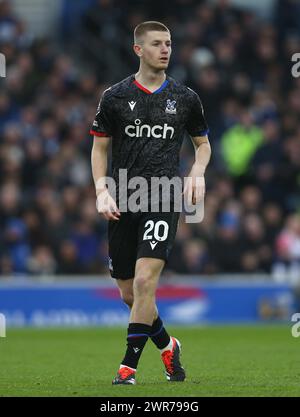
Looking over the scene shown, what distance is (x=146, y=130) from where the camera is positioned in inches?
330

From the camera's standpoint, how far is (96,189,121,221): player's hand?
8.11 meters

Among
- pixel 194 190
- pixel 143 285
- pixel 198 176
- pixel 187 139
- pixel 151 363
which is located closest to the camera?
pixel 143 285

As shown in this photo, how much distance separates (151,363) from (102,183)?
272 centimetres

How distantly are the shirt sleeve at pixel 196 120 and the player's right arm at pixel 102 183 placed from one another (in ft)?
2.12

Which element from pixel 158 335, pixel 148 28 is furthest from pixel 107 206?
pixel 148 28

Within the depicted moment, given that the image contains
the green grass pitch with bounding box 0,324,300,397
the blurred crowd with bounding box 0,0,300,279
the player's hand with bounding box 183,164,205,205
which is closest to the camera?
the green grass pitch with bounding box 0,324,300,397

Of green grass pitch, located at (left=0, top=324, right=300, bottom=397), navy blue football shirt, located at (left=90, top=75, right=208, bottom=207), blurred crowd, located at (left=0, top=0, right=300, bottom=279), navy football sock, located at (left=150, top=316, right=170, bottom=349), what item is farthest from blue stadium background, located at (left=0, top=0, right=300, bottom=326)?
navy blue football shirt, located at (left=90, top=75, right=208, bottom=207)

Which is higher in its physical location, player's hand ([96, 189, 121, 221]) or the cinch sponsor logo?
the cinch sponsor logo

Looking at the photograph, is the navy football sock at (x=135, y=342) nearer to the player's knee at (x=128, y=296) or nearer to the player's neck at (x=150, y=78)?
the player's knee at (x=128, y=296)

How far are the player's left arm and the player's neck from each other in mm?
522

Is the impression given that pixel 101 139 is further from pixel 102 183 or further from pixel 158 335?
pixel 158 335

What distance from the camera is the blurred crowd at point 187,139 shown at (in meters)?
18.9

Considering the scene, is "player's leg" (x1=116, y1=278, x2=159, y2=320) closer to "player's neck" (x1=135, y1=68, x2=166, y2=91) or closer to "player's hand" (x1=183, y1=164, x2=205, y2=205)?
"player's hand" (x1=183, y1=164, x2=205, y2=205)

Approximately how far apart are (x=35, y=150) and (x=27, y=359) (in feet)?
30.3
